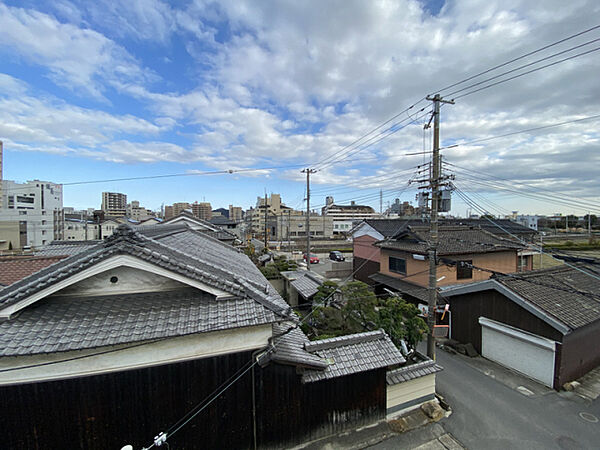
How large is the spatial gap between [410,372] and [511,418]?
366 cm

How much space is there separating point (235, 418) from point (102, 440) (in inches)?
106

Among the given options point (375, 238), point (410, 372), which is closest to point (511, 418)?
point (410, 372)

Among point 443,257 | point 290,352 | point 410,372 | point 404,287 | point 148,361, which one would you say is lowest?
point 410,372

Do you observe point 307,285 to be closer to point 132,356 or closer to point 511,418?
point 511,418

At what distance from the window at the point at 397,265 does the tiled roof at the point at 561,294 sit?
7.75 m

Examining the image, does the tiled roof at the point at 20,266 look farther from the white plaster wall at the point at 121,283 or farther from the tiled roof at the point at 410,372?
the tiled roof at the point at 410,372

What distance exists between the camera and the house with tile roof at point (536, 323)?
32.2 ft

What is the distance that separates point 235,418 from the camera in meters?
6.02

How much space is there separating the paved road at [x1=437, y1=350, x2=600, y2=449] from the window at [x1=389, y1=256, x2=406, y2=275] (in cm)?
983

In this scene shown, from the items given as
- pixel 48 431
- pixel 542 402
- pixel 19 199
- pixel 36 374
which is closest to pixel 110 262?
pixel 36 374

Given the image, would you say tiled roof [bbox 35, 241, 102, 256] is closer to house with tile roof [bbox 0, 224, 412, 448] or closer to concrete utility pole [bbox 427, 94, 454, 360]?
house with tile roof [bbox 0, 224, 412, 448]

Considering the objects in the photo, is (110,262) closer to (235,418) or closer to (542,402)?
(235,418)

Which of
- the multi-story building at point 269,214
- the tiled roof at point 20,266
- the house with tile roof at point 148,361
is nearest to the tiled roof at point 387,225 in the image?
the house with tile roof at point 148,361

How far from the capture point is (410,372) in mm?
8391
